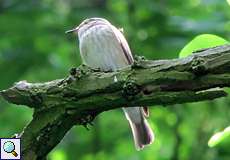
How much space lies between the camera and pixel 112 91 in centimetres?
299

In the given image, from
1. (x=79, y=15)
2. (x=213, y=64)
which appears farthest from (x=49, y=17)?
(x=213, y=64)

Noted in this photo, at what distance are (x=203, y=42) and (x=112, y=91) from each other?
1.42ft

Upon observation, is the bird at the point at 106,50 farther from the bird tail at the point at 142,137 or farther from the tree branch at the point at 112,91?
the tree branch at the point at 112,91

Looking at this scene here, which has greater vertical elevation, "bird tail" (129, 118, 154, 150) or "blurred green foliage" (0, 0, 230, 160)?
"blurred green foliage" (0, 0, 230, 160)

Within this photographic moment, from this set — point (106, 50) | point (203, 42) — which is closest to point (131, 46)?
point (106, 50)

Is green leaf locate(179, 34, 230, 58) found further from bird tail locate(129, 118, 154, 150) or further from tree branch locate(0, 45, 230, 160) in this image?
bird tail locate(129, 118, 154, 150)

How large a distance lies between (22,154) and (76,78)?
40 centimetres

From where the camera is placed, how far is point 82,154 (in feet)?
19.1

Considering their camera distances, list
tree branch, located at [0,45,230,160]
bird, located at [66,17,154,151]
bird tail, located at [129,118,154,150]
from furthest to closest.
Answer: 1. bird tail, located at [129,118,154,150]
2. bird, located at [66,17,154,151]
3. tree branch, located at [0,45,230,160]

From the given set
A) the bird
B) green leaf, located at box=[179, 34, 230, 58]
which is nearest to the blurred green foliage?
the bird

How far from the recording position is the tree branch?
113 inches

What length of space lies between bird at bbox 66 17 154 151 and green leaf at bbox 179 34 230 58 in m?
1.16

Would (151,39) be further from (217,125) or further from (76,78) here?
(76,78)

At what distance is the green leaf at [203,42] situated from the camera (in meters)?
2.96
